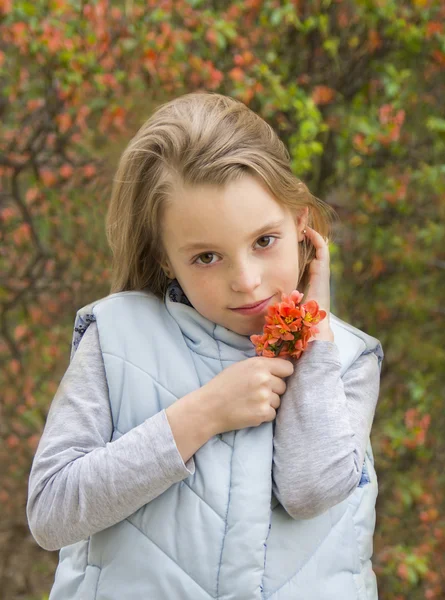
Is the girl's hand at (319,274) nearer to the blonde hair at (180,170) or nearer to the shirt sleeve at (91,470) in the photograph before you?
the blonde hair at (180,170)

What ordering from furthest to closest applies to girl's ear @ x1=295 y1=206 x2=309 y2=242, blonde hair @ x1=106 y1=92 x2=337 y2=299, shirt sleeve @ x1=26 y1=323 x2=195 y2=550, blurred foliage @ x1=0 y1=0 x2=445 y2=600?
blurred foliage @ x1=0 y1=0 x2=445 y2=600
girl's ear @ x1=295 y1=206 x2=309 y2=242
blonde hair @ x1=106 y1=92 x2=337 y2=299
shirt sleeve @ x1=26 y1=323 x2=195 y2=550

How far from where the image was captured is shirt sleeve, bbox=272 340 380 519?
4.52ft

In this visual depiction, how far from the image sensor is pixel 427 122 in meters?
3.28

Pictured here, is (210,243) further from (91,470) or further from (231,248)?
(91,470)

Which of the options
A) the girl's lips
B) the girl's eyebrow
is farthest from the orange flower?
the girl's eyebrow

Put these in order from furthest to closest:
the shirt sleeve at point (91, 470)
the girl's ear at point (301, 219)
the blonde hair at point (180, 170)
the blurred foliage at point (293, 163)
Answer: the blurred foliage at point (293, 163) < the girl's ear at point (301, 219) < the blonde hair at point (180, 170) < the shirt sleeve at point (91, 470)

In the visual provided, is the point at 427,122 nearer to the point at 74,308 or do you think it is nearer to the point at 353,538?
the point at 74,308

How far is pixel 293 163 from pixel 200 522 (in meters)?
1.94

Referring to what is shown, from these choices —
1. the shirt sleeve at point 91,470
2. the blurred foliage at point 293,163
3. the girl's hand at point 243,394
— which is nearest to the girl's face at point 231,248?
the girl's hand at point 243,394

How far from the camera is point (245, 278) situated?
56.3 inches

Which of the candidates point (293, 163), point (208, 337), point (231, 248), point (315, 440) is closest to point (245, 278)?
point (231, 248)

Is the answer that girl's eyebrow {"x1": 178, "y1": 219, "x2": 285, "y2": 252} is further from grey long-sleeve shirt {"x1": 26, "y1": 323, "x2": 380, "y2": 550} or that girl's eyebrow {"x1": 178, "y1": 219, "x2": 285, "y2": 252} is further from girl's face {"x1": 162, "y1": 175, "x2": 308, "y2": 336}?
grey long-sleeve shirt {"x1": 26, "y1": 323, "x2": 380, "y2": 550}

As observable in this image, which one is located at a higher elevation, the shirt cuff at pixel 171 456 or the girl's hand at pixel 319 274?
the girl's hand at pixel 319 274

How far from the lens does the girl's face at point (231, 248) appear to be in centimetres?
141
